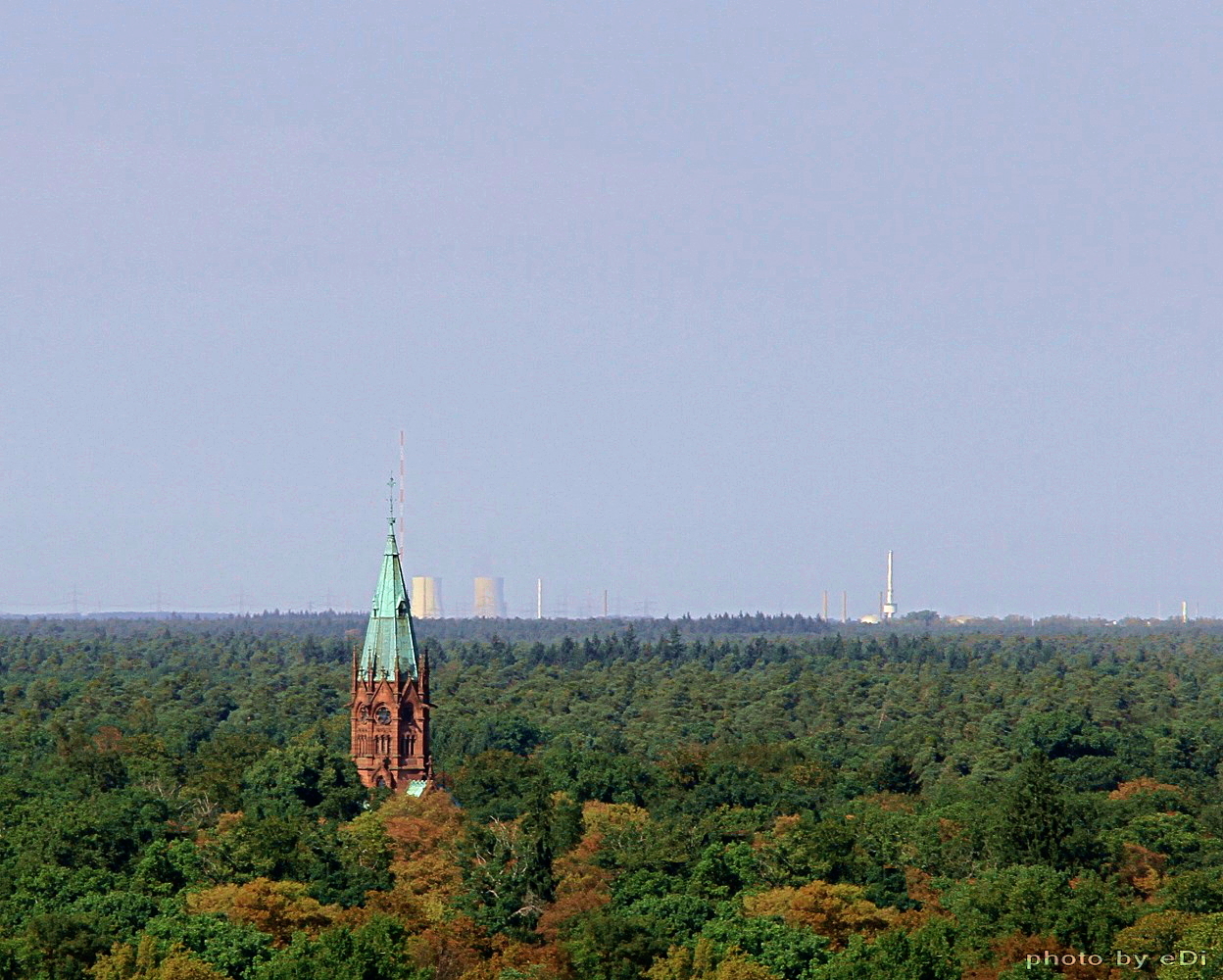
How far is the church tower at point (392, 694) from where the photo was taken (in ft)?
337

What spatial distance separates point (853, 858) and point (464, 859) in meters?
14.5

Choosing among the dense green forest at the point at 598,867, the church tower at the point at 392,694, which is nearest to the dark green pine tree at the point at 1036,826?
the dense green forest at the point at 598,867

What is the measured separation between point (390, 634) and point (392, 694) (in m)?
2.38

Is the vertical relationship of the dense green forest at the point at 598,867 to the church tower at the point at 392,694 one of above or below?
below

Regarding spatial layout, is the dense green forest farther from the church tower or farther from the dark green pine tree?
the church tower

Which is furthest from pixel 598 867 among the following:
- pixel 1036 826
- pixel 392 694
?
pixel 1036 826

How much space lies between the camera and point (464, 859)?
302ft

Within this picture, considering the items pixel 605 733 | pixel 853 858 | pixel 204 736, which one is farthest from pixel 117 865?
pixel 605 733

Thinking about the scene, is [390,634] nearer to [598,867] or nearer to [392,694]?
[392,694]

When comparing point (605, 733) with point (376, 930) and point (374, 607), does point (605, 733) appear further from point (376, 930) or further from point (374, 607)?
point (376, 930)

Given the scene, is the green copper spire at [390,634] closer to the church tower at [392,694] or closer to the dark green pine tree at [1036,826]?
the church tower at [392,694]

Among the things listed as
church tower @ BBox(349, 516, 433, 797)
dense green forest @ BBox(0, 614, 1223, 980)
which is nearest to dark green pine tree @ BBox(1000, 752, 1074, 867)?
dense green forest @ BBox(0, 614, 1223, 980)

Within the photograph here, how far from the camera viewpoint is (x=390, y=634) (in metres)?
103

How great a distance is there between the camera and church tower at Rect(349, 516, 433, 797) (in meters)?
103
